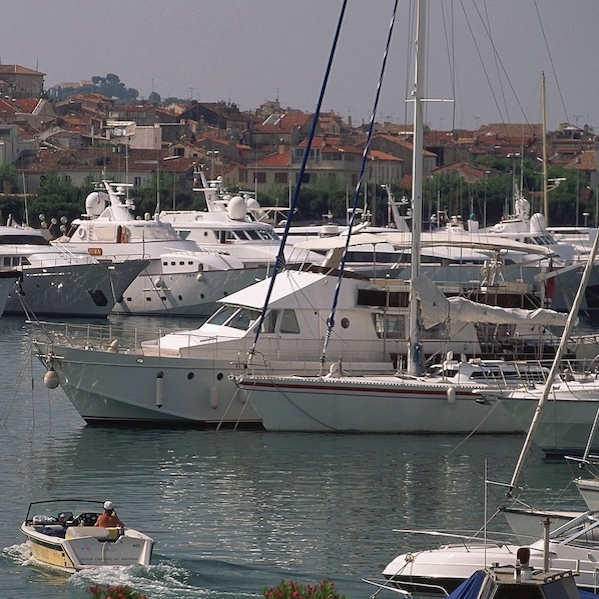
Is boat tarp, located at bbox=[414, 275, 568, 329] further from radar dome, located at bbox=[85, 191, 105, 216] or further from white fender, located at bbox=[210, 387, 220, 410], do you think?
radar dome, located at bbox=[85, 191, 105, 216]

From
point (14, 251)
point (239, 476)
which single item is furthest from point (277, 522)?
point (14, 251)

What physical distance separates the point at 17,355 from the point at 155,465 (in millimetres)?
16979

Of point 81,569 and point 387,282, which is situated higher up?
point 387,282

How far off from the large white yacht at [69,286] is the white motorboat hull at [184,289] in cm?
117

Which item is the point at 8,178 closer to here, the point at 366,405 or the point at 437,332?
the point at 437,332

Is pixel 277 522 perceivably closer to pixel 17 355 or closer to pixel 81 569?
pixel 81 569

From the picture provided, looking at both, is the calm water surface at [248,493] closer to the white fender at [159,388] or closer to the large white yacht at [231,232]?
the white fender at [159,388]

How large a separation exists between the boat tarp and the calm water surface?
2130 mm

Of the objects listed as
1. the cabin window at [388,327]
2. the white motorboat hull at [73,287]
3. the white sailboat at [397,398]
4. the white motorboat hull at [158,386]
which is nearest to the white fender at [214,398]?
the white motorboat hull at [158,386]

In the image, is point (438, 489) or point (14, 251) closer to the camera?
point (438, 489)

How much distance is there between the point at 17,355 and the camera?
42.3 metres

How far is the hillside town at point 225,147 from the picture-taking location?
4592 inches

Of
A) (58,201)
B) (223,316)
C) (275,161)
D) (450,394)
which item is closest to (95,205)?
(223,316)

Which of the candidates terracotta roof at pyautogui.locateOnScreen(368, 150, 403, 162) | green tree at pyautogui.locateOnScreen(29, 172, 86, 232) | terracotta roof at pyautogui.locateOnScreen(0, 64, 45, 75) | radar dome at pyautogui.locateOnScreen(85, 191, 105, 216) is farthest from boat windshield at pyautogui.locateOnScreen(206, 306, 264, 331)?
terracotta roof at pyautogui.locateOnScreen(0, 64, 45, 75)
